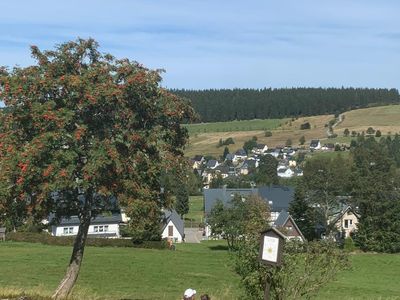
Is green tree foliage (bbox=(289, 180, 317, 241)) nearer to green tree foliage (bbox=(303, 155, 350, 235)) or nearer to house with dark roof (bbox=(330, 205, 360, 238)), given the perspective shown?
green tree foliage (bbox=(303, 155, 350, 235))

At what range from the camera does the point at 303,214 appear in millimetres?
78375

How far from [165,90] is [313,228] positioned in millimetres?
66889

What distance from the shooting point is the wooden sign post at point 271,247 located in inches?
392

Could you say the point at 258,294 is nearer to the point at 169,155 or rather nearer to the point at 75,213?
the point at 169,155

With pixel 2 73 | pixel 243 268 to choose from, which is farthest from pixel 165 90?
pixel 243 268

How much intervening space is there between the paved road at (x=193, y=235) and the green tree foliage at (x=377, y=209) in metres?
23.3

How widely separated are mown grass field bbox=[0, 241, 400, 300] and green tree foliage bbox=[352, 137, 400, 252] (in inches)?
423

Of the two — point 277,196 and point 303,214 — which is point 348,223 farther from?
point 277,196

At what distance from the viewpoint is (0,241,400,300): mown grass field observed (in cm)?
3009

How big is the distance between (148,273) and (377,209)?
4526 cm

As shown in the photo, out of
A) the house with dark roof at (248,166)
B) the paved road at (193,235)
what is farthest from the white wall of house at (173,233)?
the house with dark roof at (248,166)

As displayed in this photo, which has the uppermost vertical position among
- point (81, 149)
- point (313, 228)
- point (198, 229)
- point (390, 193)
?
point (81, 149)

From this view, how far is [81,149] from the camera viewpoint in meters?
13.4

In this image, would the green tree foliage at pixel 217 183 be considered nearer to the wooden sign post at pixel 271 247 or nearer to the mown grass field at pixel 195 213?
the mown grass field at pixel 195 213
